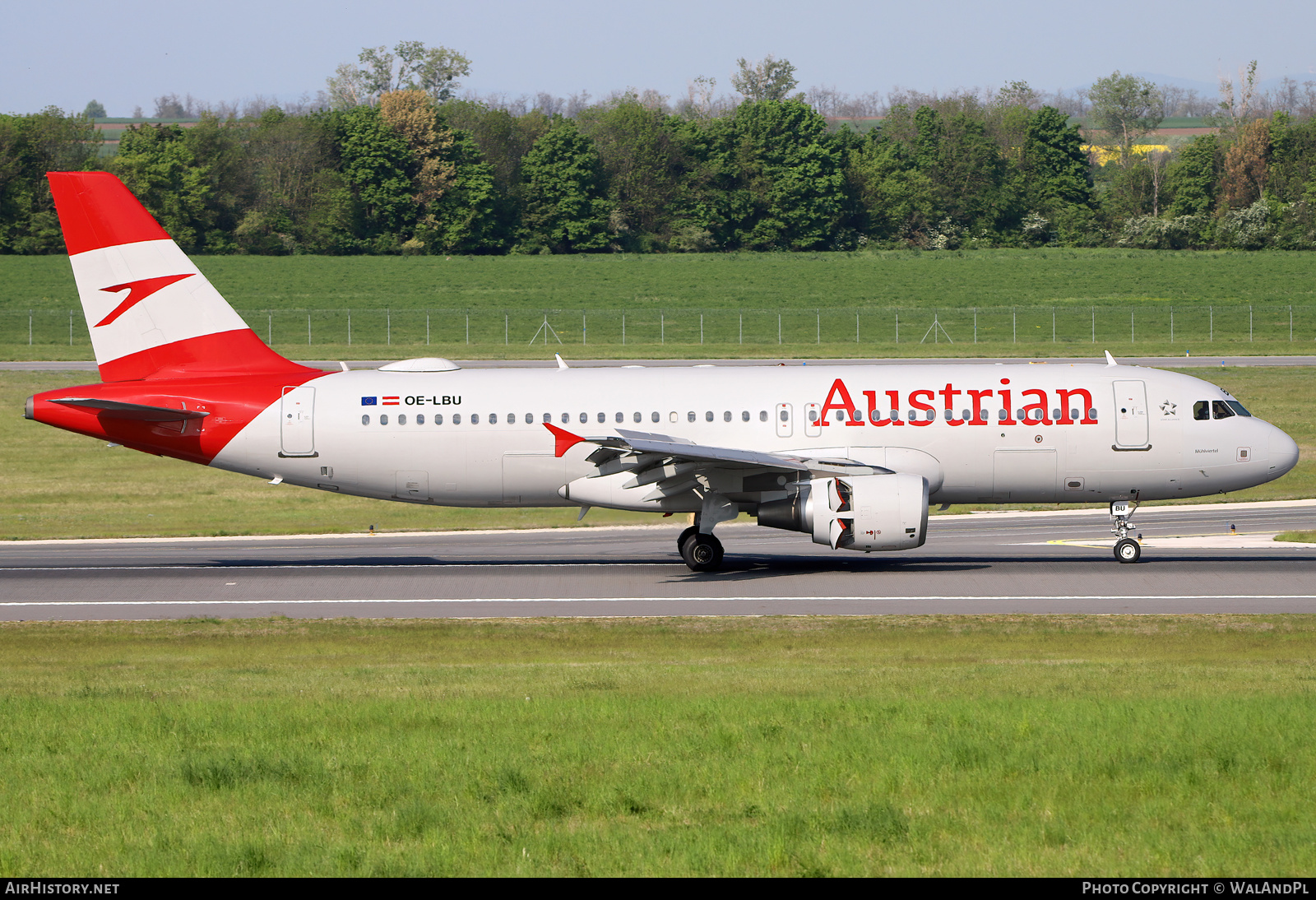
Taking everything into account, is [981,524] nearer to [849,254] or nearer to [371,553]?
[371,553]

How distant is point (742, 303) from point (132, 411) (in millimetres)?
85573

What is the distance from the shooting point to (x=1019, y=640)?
21.9 meters

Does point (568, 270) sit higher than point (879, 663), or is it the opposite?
point (568, 270)

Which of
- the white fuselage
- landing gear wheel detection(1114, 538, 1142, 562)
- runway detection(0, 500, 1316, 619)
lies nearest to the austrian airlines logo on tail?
the white fuselage

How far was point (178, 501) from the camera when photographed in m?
44.2

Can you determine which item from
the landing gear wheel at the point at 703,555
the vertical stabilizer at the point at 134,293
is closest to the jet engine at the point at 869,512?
the landing gear wheel at the point at 703,555

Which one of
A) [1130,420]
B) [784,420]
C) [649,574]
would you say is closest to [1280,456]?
[1130,420]

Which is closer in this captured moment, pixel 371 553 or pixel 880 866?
pixel 880 866

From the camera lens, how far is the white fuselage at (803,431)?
29188 millimetres

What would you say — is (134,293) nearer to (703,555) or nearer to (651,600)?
(651,600)

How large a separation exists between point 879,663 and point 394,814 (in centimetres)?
1067

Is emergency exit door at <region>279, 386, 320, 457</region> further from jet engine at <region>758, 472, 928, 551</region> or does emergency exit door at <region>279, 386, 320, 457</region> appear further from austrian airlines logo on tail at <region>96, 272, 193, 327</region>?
jet engine at <region>758, 472, 928, 551</region>

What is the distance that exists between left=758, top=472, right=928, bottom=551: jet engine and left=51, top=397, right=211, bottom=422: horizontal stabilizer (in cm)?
1379

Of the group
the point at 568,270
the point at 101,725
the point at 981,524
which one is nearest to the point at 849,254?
the point at 568,270
